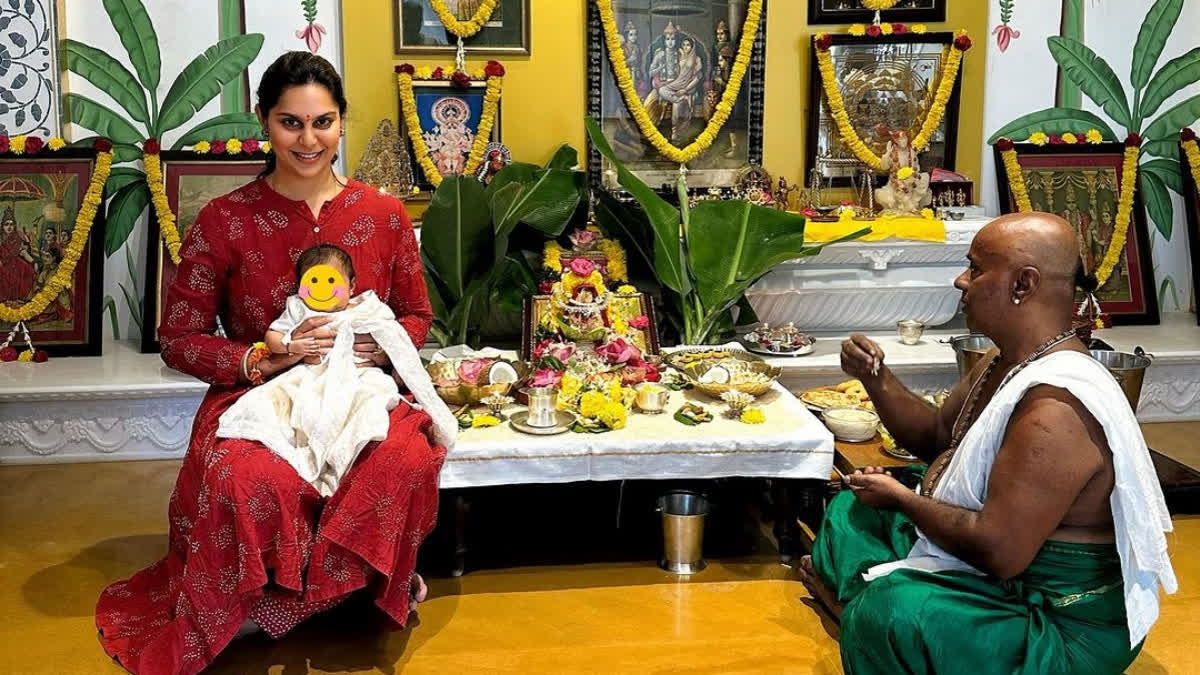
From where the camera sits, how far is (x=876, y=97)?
7.18m

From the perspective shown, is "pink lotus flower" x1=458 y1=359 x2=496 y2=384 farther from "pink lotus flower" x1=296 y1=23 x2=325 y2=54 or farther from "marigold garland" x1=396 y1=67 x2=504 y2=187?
"pink lotus flower" x1=296 y1=23 x2=325 y2=54

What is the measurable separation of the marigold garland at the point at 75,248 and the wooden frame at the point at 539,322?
7.97ft

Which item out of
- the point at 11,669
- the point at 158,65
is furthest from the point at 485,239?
the point at 11,669

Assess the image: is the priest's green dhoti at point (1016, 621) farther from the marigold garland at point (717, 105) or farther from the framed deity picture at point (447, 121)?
the framed deity picture at point (447, 121)

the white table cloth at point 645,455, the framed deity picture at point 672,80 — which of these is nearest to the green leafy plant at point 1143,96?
the framed deity picture at point 672,80

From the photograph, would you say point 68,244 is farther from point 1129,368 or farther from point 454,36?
point 1129,368

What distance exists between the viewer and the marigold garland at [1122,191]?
7.23 m

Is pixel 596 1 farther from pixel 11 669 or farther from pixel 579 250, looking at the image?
pixel 11 669

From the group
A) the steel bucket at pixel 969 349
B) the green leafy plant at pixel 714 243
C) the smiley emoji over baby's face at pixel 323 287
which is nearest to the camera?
the smiley emoji over baby's face at pixel 323 287

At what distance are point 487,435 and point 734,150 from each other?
10.4 feet

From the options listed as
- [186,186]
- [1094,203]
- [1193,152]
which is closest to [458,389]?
[186,186]

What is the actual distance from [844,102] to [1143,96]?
73.3 inches

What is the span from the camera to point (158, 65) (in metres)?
6.72

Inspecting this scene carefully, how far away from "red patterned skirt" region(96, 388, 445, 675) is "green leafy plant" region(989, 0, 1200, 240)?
489 cm
